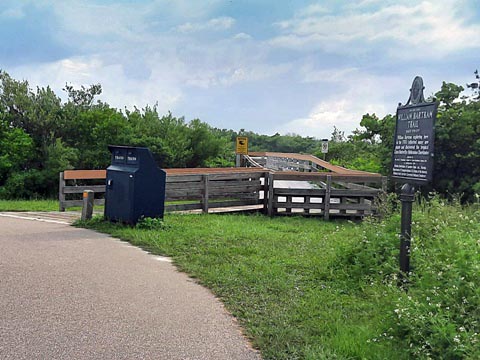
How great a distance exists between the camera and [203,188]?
11.9 m

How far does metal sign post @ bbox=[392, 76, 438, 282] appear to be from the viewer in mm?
4805

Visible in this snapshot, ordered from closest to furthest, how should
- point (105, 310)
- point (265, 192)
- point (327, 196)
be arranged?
point (105, 310) < point (327, 196) < point (265, 192)

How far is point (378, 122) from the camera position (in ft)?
55.4

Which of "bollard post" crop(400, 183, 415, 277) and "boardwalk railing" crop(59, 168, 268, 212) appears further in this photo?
"boardwalk railing" crop(59, 168, 268, 212)

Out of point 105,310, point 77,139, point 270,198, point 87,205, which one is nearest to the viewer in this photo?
point 105,310

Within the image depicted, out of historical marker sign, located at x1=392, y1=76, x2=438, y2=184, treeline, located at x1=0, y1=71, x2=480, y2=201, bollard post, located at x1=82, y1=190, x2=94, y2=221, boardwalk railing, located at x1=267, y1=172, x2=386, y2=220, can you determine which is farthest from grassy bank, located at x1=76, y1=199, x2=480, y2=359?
treeline, located at x1=0, y1=71, x2=480, y2=201

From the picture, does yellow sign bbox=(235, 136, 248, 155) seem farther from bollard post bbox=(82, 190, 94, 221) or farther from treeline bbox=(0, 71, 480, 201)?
bollard post bbox=(82, 190, 94, 221)

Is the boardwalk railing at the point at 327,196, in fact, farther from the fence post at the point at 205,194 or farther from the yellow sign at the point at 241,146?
the yellow sign at the point at 241,146

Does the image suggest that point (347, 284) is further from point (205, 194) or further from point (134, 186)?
point (205, 194)

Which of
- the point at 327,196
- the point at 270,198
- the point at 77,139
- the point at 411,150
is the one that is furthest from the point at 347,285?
the point at 77,139

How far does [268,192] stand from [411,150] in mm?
7675

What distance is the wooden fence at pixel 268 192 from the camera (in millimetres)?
11891

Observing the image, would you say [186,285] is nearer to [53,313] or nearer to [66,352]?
[53,313]

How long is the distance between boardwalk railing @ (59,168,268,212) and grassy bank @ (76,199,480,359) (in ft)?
9.08
